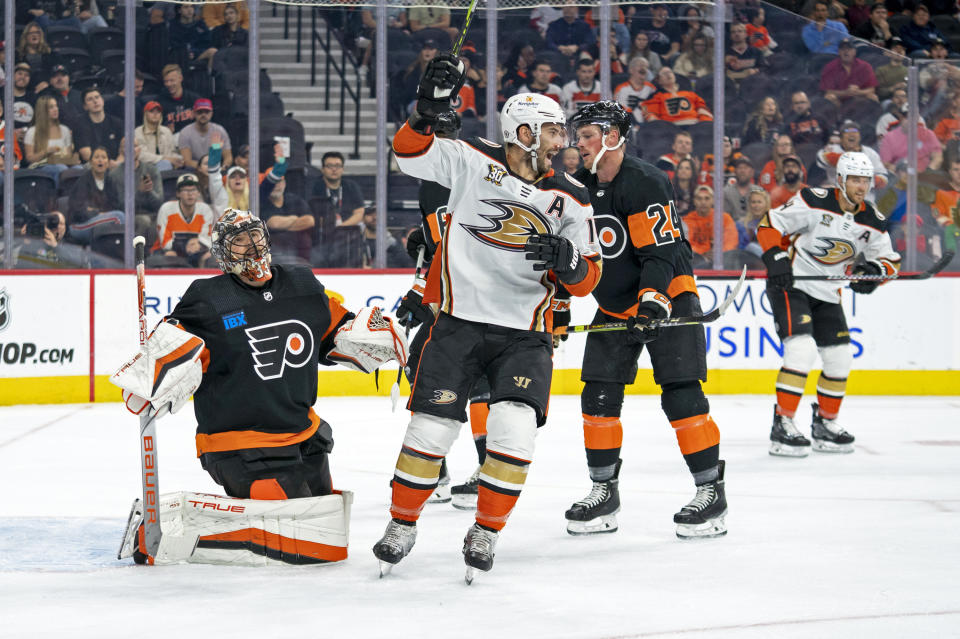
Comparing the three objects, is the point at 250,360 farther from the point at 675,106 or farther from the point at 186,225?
the point at 675,106

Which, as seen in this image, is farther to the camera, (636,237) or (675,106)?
(675,106)

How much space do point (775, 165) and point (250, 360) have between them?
5699 millimetres

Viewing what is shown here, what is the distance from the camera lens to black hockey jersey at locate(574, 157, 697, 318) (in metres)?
3.71

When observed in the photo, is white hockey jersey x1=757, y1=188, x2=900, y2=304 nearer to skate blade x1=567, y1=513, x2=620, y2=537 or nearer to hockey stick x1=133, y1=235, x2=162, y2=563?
skate blade x1=567, y1=513, x2=620, y2=537

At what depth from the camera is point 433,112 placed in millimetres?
3016

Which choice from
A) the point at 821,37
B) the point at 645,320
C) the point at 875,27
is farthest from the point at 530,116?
the point at 875,27

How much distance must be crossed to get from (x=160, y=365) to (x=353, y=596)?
77 centimetres

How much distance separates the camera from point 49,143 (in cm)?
750

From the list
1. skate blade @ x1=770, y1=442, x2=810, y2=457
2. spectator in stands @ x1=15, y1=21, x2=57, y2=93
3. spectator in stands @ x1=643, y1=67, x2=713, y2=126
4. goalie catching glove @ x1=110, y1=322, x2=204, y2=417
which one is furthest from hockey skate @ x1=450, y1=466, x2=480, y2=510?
spectator in stands @ x1=15, y1=21, x2=57, y2=93

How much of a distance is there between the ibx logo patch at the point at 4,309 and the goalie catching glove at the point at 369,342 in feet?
14.3

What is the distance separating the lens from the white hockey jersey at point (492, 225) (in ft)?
10.4

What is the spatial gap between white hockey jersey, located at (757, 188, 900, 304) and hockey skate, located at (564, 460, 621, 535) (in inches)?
85.8

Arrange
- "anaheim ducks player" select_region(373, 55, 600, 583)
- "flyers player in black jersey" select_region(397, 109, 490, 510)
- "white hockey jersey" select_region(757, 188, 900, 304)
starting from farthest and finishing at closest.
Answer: "white hockey jersey" select_region(757, 188, 900, 304)
"flyers player in black jersey" select_region(397, 109, 490, 510)
"anaheim ducks player" select_region(373, 55, 600, 583)

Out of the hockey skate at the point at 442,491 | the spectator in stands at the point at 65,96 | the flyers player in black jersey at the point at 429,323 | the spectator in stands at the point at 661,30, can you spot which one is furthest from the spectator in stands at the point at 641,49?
the hockey skate at the point at 442,491
